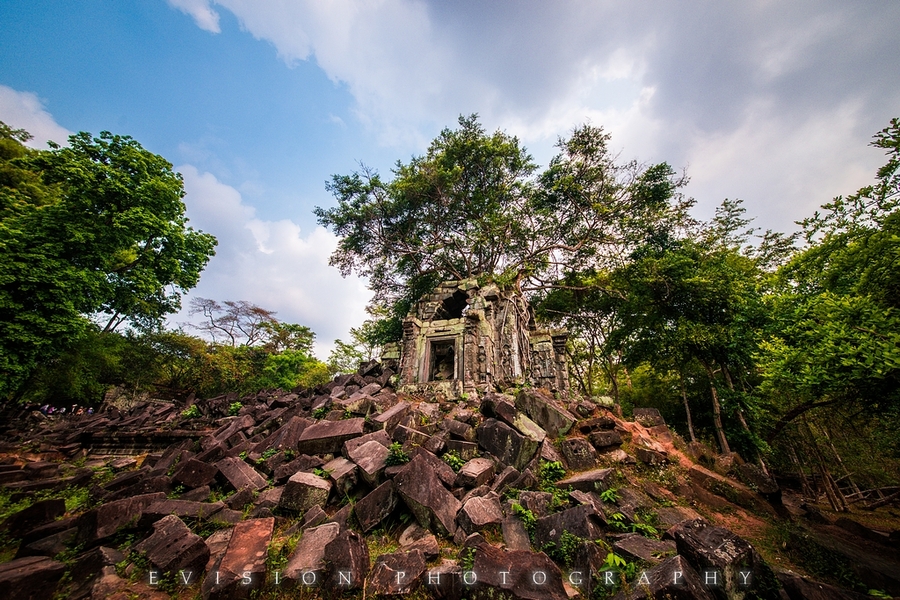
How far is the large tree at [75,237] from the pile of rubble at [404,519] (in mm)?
4627

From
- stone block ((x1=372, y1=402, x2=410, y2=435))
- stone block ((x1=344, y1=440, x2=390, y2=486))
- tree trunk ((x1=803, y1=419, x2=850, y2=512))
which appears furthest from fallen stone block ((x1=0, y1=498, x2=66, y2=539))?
tree trunk ((x1=803, y1=419, x2=850, y2=512))

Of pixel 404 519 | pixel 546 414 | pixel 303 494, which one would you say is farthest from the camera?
pixel 546 414

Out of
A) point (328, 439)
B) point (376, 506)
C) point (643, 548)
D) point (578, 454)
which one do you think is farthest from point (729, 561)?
point (328, 439)

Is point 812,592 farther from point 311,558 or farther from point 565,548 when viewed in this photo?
point 311,558

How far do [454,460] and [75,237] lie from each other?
1343 cm

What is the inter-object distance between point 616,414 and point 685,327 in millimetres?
5008

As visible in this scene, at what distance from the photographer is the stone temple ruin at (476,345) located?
10.9 m

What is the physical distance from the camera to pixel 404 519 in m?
3.88

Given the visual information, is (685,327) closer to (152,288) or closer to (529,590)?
(529,590)

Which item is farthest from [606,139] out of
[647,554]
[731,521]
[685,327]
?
[647,554]

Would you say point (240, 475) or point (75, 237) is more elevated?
point (75, 237)

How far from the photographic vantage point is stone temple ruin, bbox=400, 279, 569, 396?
35.9ft

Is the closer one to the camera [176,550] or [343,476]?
[176,550]

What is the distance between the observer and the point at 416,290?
18.1 m
